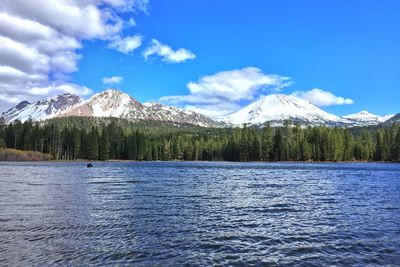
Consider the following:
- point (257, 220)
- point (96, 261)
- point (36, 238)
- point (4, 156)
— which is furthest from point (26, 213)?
point (4, 156)

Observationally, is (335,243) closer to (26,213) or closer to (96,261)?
(96,261)

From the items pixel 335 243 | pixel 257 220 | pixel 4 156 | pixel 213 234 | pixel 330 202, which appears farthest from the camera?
pixel 4 156

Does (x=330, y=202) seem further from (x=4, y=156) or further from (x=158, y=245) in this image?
(x=4, y=156)

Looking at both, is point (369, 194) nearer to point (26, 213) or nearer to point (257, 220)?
point (257, 220)

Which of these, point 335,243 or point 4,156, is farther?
point 4,156

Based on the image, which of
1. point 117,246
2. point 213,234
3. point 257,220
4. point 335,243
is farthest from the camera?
point 257,220

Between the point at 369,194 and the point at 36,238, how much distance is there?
142ft

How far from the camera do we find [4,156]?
197750mm

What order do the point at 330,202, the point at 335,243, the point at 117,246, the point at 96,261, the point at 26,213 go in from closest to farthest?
the point at 96,261, the point at 117,246, the point at 335,243, the point at 26,213, the point at 330,202

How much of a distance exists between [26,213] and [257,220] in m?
19.5

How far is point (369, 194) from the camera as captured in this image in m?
53.5

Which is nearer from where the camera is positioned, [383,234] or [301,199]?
[383,234]

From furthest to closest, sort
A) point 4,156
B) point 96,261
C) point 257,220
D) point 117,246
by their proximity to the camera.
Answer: point 4,156 → point 257,220 → point 117,246 → point 96,261

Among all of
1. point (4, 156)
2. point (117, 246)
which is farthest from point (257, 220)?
point (4, 156)
